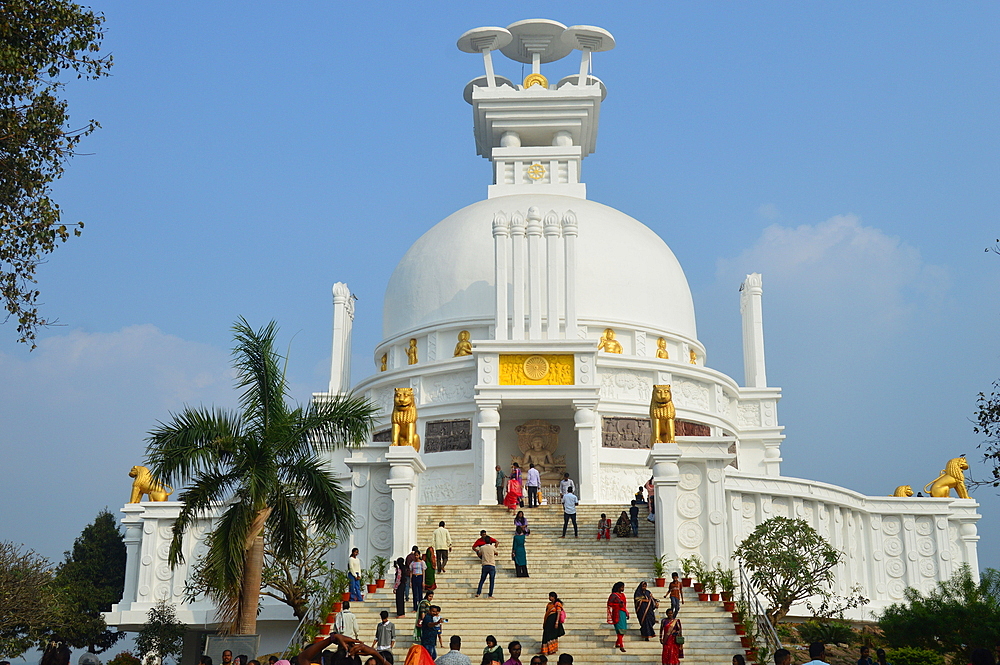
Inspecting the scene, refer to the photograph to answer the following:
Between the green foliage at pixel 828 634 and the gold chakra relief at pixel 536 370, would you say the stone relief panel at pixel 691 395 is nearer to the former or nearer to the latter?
the gold chakra relief at pixel 536 370

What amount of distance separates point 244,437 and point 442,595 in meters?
5.55

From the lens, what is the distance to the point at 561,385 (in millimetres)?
32938

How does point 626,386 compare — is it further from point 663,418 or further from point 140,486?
point 140,486

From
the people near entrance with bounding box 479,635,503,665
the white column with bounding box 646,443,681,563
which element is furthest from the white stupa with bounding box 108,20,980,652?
the people near entrance with bounding box 479,635,503,665

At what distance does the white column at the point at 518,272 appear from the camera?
113 feet

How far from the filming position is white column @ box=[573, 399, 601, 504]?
31984mm

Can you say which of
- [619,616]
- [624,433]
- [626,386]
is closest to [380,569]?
[619,616]

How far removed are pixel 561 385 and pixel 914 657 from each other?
15715 mm

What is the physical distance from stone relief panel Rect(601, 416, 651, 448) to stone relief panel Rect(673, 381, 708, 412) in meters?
2.60

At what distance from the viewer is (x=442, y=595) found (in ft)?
67.8

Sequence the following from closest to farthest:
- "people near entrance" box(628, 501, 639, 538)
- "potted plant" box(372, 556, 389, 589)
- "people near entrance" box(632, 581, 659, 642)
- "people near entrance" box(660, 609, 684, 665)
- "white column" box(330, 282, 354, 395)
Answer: "people near entrance" box(660, 609, 684, 665) < "people near entrance" box(632, 581, 659, 642) < "potted plant" box(372, 556, 389, 589) < "people near entrance" box(628, 501, 639, 538) < "white column" box(330, 282, 354, 395)

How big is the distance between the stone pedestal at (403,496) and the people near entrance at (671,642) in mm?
8751

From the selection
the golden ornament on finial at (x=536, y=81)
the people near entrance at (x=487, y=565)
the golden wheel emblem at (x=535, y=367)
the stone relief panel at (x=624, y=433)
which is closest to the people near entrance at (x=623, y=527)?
the people near entrance at (x=487, y=565)

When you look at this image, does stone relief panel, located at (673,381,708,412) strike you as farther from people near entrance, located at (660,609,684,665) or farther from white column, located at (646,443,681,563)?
people near entrance, located at (660,609,684,665)
